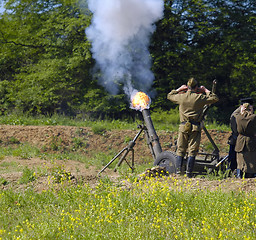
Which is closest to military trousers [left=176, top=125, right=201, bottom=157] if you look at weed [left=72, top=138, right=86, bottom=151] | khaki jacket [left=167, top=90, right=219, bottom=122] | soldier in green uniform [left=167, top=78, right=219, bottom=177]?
soldier in green uniform [left=167, top=78, right=219, bottom=177]

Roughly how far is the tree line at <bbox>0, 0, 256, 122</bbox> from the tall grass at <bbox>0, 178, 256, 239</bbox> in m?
11.5

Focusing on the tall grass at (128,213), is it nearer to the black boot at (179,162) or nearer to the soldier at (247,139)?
the black boot at (179,162)

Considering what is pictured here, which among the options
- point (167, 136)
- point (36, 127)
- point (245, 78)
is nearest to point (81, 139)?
point (36, 127)

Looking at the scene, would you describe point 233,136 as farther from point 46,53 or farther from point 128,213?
point 46,53

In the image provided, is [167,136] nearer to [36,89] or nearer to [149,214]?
[36,89]

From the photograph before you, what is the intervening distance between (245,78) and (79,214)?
1753 cm

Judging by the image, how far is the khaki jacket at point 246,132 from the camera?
8844mm

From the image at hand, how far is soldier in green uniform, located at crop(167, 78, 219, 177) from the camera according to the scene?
8766mm

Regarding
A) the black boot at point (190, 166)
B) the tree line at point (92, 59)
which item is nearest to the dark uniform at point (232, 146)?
the black boot at point (190, 166)

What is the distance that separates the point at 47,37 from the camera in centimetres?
2081

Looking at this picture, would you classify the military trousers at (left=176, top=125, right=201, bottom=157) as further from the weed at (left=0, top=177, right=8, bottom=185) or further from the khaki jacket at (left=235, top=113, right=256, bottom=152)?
the weed at (left=0, top=177, right=8, bottom=185)

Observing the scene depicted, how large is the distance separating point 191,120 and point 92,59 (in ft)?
36.2

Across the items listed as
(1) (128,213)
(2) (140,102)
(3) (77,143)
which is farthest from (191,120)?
(3) (77,143)

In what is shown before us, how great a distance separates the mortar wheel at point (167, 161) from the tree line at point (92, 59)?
30.3ft
